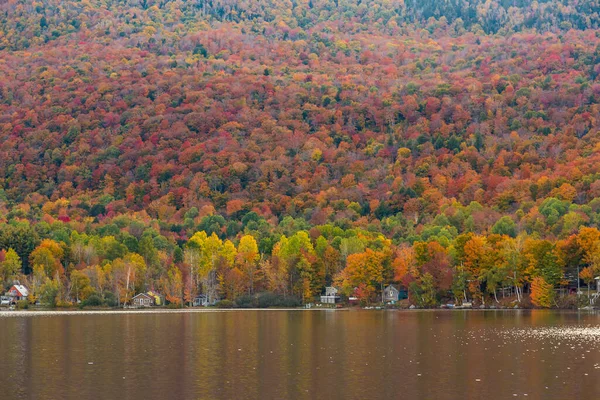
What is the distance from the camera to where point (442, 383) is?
155 feet

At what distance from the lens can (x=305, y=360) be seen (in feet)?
187

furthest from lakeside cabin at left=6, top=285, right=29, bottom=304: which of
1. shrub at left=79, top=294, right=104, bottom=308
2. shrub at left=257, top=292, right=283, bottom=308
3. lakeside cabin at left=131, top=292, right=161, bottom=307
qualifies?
shrub at left=257, top=292, right=283, bottom=308

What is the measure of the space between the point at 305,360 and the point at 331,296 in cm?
A: 7414

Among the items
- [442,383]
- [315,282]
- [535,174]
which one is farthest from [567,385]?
[535,174]

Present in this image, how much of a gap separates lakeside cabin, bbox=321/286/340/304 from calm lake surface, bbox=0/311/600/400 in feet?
138

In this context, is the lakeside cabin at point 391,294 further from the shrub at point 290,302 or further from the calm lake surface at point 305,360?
the calm lake surface at point 305,360

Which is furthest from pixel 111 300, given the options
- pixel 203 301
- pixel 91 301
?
pixel 203 301

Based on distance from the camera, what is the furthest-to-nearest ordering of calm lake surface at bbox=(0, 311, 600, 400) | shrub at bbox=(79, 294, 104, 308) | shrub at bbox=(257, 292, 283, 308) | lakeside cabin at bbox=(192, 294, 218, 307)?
lakeside cabin at bbox=(192, 294, 218, 307), shrub at bbox=(79, 294, 104, 308), shrub at bbox=(257, 292, 283, 308), calm lake surface at bbox=(0, 311, 600, 400)

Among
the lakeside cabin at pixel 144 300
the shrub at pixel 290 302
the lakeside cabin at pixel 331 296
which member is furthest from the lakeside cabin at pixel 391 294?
the lakeside cabin at pixel 144 300

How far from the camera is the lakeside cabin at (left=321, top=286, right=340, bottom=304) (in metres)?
130

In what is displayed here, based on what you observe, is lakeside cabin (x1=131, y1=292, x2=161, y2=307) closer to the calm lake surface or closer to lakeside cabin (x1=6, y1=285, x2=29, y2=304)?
lakeside cabin (x1=6, y1=285, x2=29, y2=304)

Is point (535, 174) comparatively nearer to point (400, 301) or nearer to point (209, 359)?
point (400, 301)

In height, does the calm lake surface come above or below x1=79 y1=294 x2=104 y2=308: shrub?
below

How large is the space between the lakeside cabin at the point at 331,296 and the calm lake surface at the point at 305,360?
138 feet
